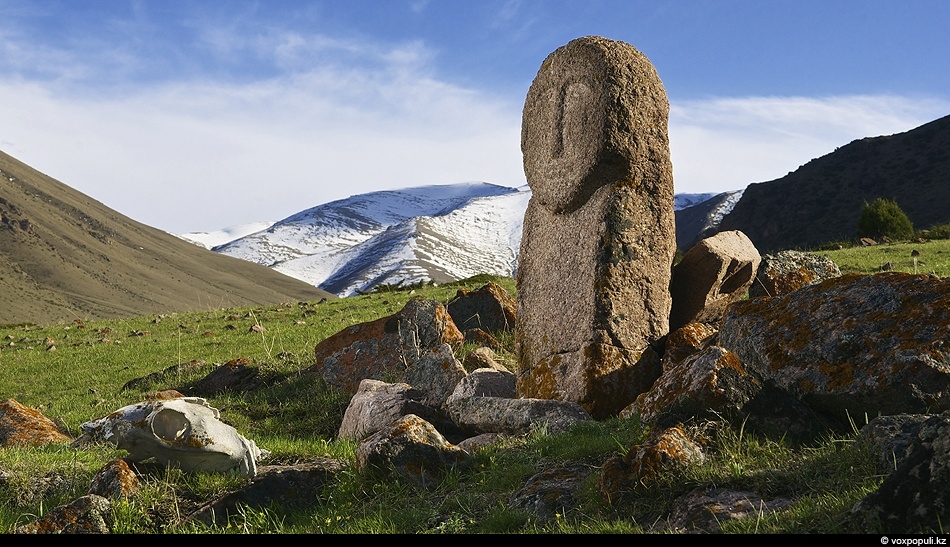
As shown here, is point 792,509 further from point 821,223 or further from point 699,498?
point 821,223

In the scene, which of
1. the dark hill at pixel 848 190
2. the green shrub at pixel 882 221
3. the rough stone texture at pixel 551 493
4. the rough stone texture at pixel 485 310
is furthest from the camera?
the dark hill at pixel 848 190

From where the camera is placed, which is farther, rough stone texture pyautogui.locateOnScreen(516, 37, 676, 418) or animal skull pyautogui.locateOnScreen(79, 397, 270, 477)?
rough stone texture pyautogui.locateOnScreen(516, 37, 676, 418)

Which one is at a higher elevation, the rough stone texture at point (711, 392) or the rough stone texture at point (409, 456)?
the rough stone texture at point (711, 392)

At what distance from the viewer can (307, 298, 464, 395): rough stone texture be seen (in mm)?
15523

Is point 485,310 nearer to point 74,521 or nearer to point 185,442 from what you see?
point 185,442

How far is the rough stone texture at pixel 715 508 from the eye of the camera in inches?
217

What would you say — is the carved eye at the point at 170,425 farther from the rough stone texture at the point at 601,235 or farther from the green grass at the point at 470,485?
the rough stone texture at the point at 601,235

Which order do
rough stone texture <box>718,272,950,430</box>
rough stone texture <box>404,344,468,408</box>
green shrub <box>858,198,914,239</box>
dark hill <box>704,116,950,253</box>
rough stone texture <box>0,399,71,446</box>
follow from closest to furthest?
rough stone texture <box>718,272,950,430</box> → rough stone texture <box>0,399,71,446</box> → rough stone texture <box>404,344,468,408</box> → green shrub <box>858,198,914,239</box> → dark hill <box>704,116,950,253</box>

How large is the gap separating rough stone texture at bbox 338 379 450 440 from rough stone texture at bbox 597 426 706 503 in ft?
16.7

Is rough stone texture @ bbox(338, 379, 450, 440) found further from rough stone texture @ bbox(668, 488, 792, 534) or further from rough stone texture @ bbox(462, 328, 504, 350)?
rough stone texture @ bbox(668, 488, 792, 534)

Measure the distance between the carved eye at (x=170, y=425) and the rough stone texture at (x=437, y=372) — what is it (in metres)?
5.42

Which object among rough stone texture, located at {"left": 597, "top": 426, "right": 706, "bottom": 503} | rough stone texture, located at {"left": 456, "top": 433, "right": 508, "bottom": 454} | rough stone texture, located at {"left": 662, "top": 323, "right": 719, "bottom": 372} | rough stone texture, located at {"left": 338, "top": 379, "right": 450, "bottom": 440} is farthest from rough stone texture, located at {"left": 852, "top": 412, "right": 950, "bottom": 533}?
rough stone texture, located at {"left": 338, "top": 379, "right": 450, "bottom": 440}

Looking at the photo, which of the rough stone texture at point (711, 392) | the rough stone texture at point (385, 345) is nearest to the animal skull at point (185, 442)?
the rough stone texture at point (711, 392)

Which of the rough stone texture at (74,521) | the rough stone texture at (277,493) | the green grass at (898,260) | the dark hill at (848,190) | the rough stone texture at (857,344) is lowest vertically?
the rough stone texture at (277,493)
